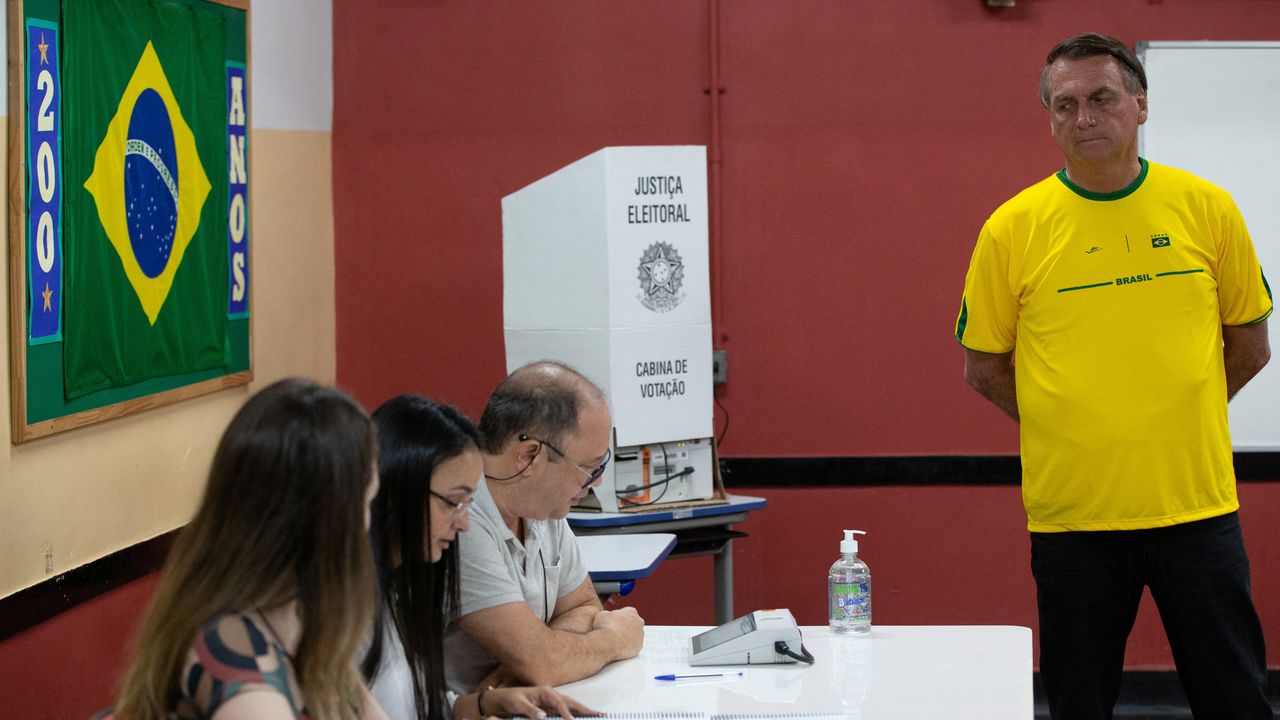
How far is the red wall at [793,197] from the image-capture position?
431cm

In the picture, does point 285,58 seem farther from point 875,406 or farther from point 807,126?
point 875,406

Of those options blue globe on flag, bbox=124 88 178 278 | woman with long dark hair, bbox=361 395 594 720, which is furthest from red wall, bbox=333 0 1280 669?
woman with long dark hair, bbox=361 395 594 720

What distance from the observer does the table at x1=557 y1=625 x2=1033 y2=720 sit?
2.08 m

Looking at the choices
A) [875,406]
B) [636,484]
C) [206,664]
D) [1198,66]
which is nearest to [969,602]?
[875,406]

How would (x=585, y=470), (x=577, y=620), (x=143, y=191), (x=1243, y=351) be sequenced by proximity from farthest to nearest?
1. (x=143, y=191)
2. (x=1243, y=351)
3. (x=577, y=620)
4. (x=585, y=470)

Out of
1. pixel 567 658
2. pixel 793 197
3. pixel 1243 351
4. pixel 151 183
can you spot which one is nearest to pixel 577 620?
pixel 567 658

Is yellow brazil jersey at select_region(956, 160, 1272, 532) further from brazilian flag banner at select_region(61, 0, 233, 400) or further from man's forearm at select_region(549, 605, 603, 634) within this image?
brazilian flag banner at select_region(61, 0, 233, 400)

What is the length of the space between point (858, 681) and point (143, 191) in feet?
6.56

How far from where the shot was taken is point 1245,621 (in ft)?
8.35

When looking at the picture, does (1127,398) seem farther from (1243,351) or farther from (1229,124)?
(1229,124)

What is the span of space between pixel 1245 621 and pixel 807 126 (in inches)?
88.9

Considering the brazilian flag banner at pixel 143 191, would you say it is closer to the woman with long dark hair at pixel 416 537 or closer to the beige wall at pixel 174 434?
the beige wall at pixel 174 434

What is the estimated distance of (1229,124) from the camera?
4168 millimetres

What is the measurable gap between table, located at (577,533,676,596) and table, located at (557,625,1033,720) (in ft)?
1.66
